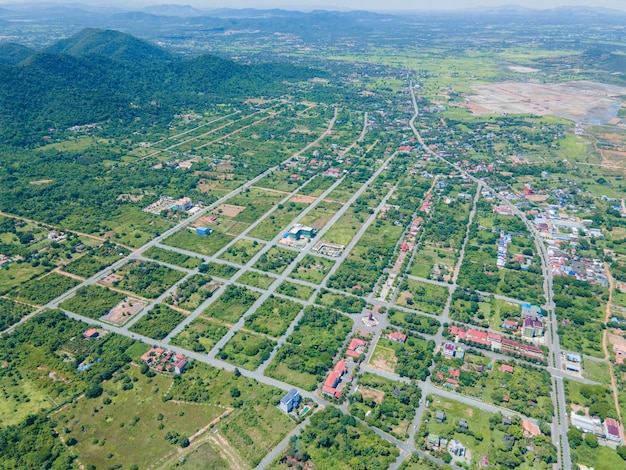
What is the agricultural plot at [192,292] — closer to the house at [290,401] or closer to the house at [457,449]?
the house at [290,401]

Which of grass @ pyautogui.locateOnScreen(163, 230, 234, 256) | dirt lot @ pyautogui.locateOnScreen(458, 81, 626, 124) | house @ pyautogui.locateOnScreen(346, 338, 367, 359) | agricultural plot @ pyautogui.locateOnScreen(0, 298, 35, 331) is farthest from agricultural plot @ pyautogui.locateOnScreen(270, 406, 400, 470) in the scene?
dirt lot @ pyautogui.locateOnScreen(458, 81, 626, 124)

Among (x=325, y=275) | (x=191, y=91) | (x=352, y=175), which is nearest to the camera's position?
(x=325, y=275)

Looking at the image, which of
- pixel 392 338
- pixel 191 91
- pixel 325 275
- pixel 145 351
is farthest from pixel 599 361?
pixel 191 91

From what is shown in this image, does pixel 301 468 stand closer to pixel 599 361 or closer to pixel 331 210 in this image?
pixel 599 361

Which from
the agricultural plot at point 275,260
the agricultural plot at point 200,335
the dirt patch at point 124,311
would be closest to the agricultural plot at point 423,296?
the agricultural plot at point 275,260

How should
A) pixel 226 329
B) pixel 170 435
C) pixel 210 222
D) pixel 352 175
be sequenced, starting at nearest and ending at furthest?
pixel 170 435 < pixel 226 329 < pixel 210 222 < pixel 352 175

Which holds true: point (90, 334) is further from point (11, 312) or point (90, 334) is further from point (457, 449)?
point (457, 449)

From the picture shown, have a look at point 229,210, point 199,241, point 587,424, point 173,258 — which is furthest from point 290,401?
point 229,210

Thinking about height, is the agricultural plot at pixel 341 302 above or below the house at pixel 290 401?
below
